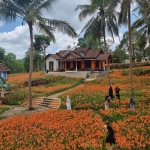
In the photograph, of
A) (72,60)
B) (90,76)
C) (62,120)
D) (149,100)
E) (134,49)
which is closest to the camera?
(62,120)

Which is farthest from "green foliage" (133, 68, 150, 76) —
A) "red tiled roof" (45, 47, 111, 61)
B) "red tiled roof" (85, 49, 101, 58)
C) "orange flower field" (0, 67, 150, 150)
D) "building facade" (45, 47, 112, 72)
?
"orange flower field" (0, 67, 150, 150)

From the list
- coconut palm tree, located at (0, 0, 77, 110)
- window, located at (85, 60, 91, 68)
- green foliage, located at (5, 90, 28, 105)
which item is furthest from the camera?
window, located at (85, 60, 91, 68)

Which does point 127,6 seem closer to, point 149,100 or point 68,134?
point 149,100

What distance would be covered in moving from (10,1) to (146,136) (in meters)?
15.3

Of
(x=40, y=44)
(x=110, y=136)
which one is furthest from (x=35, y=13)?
(x=40, y=44)

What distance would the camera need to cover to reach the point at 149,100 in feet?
62.6

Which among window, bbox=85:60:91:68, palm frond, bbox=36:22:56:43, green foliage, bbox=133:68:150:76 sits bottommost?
green foliage, bbox=133:68:150:76

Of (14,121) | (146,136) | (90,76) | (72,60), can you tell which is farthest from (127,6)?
(72,60)

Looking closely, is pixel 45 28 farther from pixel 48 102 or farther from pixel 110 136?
pixel 110 136

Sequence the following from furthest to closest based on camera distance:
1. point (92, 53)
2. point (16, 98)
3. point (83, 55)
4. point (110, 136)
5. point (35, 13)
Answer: point (92, 53) < point (83, 55) < point (16, 98) < point (35, 13) < point (110, 136)

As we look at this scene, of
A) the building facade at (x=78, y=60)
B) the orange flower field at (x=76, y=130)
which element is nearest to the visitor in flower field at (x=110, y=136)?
the orange flower field at (x=76, y=130)

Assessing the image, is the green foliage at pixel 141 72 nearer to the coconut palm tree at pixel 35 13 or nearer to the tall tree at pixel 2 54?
the coconut palm tree at pixel 35 13

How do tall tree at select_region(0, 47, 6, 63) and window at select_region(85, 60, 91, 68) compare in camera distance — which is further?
tall tree at select_region(0, 47, 6, 63)

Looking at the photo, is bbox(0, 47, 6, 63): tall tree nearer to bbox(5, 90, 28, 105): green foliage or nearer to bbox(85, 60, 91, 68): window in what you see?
bbox(85, 60, 91, 68): window
